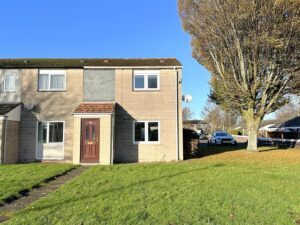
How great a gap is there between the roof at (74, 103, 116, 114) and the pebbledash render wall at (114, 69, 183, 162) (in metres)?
0.85

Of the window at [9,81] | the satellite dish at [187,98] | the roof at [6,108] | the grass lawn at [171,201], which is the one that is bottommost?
the grass lawn at [171,201]

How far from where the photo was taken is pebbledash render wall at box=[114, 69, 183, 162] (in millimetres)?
17844

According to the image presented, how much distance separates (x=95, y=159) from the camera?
54.3 feet

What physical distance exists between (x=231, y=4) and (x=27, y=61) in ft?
46.8

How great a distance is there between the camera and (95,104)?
17906 mm

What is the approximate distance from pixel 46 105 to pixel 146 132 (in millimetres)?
6246

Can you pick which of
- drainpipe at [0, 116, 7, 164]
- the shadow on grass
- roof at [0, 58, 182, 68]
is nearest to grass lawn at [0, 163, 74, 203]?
the shadow on grass

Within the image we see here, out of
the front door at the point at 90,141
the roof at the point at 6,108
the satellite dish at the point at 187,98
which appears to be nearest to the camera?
the roof at the point at 6,108

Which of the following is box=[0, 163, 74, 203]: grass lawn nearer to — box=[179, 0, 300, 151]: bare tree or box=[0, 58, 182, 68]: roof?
box=[0, 58, 182, 68]: roof

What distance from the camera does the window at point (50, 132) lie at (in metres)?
17.9

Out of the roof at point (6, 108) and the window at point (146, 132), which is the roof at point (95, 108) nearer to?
the window at point (146, 132)

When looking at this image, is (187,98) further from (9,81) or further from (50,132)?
(9,81)

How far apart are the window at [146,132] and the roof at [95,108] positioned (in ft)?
6.22

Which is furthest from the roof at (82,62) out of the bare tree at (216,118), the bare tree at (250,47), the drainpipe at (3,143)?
the bare tree at (216,118)
